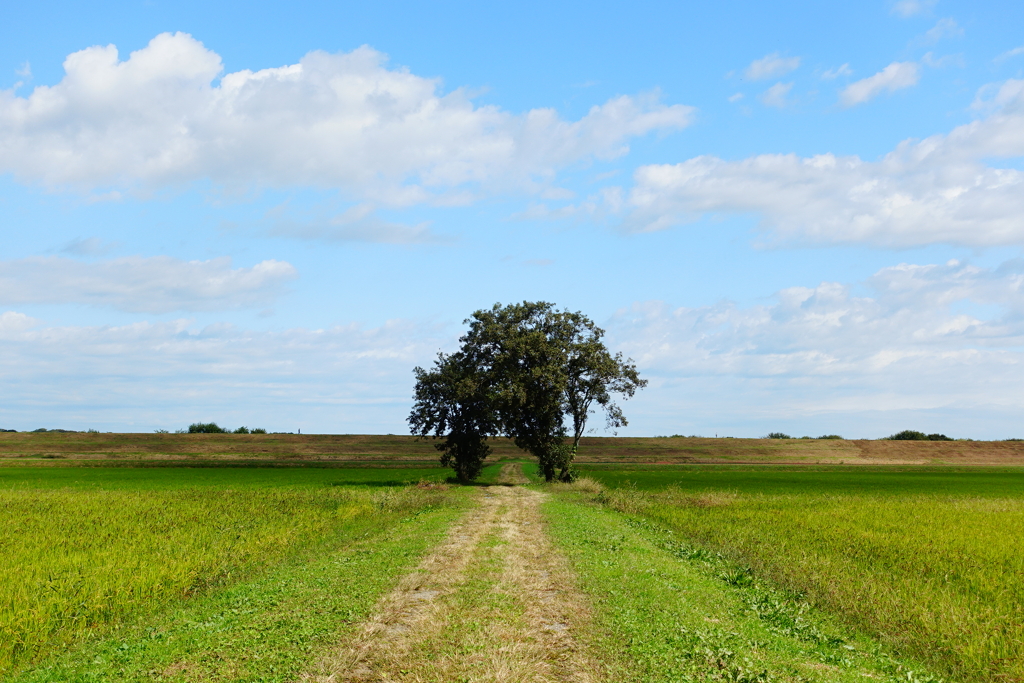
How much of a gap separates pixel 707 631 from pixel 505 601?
147 inches

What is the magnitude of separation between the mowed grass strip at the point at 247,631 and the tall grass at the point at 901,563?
977 cm

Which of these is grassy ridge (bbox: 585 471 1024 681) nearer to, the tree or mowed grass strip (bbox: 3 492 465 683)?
mowed grass strip (bbox: 3 492 465 683)

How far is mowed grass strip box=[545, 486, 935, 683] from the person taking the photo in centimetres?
994

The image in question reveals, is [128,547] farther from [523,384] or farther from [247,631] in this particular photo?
[523,384]

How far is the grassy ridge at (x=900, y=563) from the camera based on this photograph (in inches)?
476

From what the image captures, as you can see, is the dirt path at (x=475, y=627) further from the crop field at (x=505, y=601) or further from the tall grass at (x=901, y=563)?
the tall grass at (x=901, y=563)

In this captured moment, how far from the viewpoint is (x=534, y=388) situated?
2202 inches

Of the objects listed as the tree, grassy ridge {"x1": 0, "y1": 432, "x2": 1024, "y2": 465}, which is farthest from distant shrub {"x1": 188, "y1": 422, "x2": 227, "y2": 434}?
the tree

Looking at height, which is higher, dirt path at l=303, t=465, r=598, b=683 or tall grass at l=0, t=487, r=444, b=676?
dirt path at l=303, t=465, r=598, b=683

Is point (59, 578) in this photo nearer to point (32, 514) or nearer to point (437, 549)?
point (437, 549)

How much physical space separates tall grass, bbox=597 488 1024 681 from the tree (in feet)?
69.2

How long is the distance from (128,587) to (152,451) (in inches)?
5096

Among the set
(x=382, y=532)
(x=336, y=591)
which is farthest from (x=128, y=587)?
(x=382, y=532)

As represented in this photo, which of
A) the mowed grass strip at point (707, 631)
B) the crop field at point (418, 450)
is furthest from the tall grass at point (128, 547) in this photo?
the crop field at point (418, 450)
